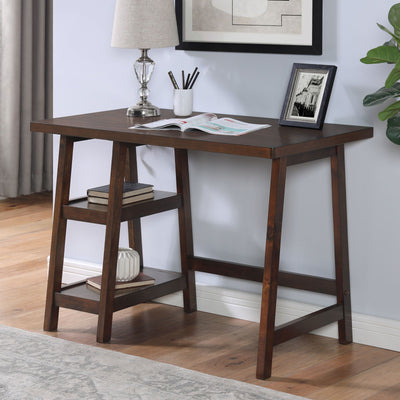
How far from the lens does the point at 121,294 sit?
2.97 meters

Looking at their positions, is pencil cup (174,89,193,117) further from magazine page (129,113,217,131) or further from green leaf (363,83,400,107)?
green leaf (363,83,400,107)

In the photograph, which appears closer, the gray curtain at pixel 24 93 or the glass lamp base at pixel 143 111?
the glass lamp base at pixel 143 111

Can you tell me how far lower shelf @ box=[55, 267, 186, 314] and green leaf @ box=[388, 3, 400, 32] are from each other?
1.30 metres

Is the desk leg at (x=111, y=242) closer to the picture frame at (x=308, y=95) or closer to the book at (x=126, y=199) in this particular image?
the book at (x=126, y=199)

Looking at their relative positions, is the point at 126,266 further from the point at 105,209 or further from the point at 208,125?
the point at 208,125

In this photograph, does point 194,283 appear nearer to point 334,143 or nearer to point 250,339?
point 250,339

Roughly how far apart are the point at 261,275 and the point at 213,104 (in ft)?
2.31

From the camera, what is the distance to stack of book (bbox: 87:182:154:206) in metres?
2.95

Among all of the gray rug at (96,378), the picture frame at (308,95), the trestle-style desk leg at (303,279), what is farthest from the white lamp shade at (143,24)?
the gray rug at (96,378)

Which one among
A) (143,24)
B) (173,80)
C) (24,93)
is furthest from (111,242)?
(24,93)

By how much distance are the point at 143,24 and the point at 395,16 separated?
3.04ft

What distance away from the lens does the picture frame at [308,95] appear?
9.01 ft

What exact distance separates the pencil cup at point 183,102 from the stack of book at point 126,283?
0.64m

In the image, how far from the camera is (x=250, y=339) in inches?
118
